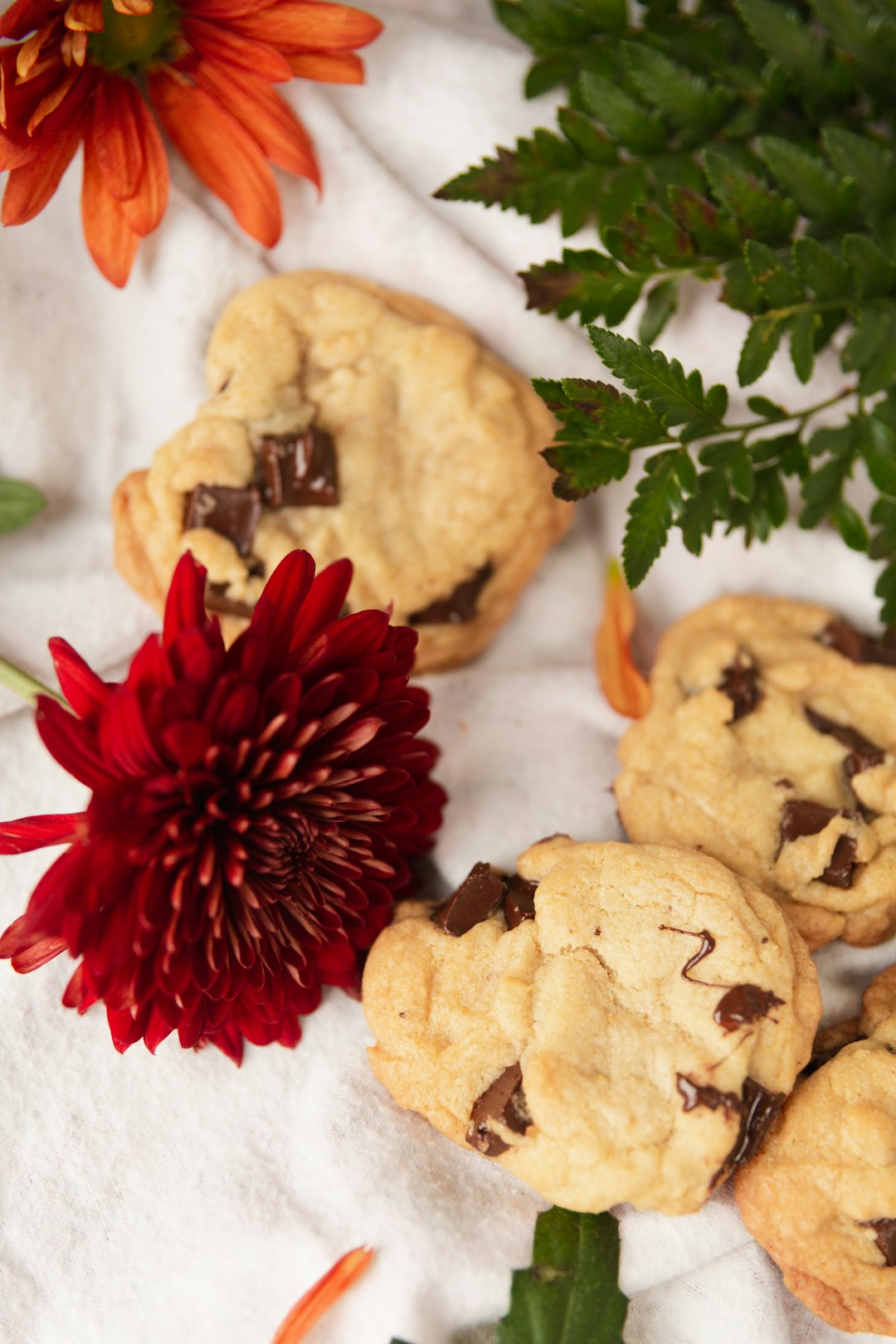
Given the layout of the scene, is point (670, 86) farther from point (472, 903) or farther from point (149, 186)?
point (472, 903)

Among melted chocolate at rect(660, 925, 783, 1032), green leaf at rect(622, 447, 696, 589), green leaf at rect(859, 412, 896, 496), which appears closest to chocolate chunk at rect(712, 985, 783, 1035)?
melted chocolate at rect(660, 925, 783, 1032)

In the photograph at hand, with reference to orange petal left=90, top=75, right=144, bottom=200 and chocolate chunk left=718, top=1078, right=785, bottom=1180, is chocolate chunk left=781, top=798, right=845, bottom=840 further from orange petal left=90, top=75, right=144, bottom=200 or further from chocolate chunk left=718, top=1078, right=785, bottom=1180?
orange petal left=90, top=75, right=144, bottom=200

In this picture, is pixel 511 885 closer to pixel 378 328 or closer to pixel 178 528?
pixel 178 528

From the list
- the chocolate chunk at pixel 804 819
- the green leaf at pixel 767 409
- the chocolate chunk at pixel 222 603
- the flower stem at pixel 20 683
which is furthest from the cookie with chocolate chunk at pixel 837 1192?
the flower stem at pixel 20 683

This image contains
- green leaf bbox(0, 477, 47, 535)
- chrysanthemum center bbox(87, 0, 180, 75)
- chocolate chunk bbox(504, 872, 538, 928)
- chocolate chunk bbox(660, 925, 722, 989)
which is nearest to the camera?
chocolate chunk bbox(660, 925, 722, 989)

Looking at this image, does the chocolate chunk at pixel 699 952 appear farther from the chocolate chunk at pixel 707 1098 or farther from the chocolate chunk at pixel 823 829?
the chocolate chunk at pixel 823 829

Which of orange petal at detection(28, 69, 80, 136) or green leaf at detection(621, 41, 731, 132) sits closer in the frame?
orange petal at detection(28, 69, 80, 136)

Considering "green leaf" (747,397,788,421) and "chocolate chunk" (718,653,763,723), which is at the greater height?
"green leaf" (747,397,788,421)
